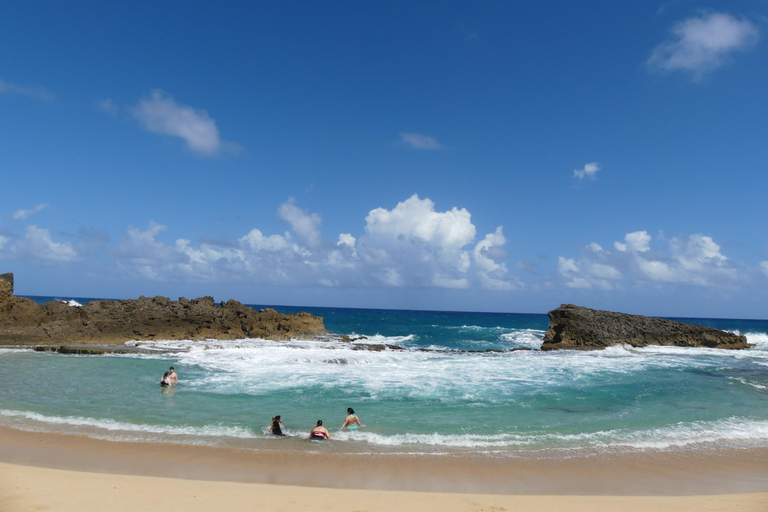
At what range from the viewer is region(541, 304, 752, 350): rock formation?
2953 cm

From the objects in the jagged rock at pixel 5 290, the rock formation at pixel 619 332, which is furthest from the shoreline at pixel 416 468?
the jagged rock at pixel 5 290

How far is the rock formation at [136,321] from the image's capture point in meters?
26.7

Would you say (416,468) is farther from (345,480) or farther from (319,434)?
(319,434)

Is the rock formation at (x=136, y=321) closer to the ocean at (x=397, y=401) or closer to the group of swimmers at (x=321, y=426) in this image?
the ocean at (x=397, y=401)

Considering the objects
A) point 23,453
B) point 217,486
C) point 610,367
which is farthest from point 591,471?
point 610,367

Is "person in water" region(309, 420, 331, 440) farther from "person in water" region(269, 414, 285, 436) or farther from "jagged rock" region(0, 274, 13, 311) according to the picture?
"jagged rock" region(0, 274, 13, 311)

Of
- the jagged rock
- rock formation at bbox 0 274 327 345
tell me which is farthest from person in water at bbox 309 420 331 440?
the jagged rock

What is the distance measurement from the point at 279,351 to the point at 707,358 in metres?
26.0

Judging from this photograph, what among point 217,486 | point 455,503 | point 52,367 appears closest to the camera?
point 455,503

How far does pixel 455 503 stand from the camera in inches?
249

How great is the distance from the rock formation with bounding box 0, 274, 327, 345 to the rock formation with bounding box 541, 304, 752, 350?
18.9m

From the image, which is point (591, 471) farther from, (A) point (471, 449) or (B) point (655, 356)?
(B) point (655, 356)

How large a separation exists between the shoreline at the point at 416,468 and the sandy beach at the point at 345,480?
0.02 m

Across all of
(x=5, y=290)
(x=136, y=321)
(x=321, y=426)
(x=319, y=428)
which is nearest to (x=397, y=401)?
(x=321, y=426)
